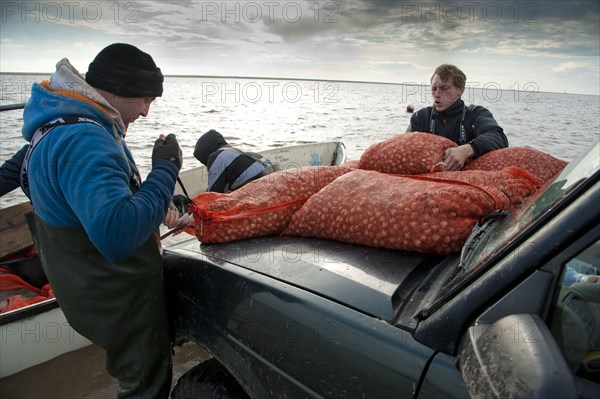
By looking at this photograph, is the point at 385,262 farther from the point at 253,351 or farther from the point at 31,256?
the point at 31,256

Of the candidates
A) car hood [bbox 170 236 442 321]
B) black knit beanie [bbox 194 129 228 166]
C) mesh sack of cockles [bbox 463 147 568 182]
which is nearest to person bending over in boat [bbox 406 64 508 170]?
mesh sack of cockles [bbox 463 147 568 182]

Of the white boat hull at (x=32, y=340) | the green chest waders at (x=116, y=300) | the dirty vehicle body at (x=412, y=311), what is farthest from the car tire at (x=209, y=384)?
the white boat hull at (x=32, y=340)

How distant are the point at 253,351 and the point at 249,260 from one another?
1.38ft

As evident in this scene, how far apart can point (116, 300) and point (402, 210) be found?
147 cm

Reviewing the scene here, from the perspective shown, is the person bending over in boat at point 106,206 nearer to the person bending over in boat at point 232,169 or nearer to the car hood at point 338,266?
the car hood at point 338,266

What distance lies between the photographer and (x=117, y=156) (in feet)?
5.78

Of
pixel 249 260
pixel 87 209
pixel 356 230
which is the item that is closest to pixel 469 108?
pixel 356 230

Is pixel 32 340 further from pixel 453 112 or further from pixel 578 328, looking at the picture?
pixel 453 112

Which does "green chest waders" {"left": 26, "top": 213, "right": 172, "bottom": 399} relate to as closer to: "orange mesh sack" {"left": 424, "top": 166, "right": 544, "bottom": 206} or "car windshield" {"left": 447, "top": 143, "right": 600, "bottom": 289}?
"car windshield" {"left": 447, "top": 143, "right": 600, "bottom": 289}

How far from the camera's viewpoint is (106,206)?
63.7 inches

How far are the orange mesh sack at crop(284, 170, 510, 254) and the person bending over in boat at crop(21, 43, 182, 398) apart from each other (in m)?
0.82

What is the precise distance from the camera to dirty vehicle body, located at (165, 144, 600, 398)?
1.01 m

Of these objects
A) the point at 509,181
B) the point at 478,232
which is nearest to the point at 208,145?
the point at 509,181

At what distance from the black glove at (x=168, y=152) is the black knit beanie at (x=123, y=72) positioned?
0.94 ft
